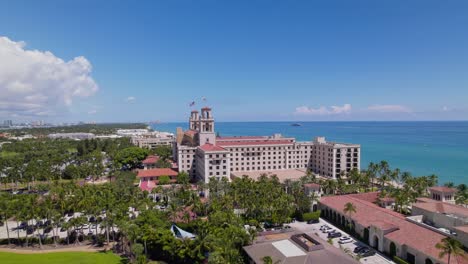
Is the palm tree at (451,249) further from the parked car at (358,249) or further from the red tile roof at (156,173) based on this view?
the red tile roof at (156,173)

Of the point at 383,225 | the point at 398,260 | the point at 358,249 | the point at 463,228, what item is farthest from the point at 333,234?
the point at 463,228

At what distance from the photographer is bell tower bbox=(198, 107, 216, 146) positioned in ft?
319

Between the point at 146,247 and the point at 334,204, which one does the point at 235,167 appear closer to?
the point at 334,204

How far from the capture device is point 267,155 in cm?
10238

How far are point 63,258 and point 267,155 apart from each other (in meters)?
70.3

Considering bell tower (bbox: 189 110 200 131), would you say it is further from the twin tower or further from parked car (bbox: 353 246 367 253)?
parked car (bbox: 353 246 367 253)

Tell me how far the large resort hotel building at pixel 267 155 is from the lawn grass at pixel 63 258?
146 ft

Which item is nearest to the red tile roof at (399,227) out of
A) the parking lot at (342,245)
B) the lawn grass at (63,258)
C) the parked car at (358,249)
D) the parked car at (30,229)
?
the parking lot at (342,245)

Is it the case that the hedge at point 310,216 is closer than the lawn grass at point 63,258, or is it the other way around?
the lawn grass at point 63,258

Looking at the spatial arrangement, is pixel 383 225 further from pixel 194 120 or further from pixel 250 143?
pixel 194 120

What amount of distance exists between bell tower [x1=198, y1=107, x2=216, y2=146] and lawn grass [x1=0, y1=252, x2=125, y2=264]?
55.1 meters

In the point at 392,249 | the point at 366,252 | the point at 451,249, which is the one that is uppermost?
the point at 451,249

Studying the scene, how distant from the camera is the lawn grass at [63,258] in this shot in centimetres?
4275

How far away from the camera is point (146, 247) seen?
140 feet
